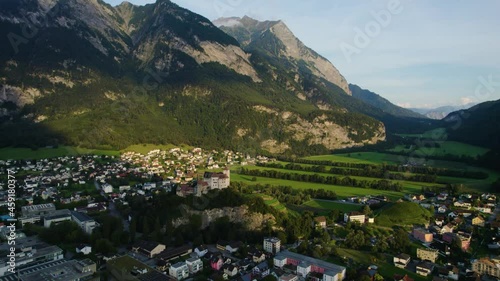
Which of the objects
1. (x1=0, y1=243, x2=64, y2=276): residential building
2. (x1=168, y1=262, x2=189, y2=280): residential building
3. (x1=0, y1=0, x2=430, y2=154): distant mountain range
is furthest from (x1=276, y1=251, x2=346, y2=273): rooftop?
(x1=0, y1=0, x2=430, y2=154): distant mountain range

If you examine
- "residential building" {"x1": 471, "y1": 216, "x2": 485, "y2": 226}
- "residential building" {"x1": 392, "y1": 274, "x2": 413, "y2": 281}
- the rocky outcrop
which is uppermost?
the rocky outcrop

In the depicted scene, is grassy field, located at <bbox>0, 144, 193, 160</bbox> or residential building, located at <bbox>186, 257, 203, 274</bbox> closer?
residential building, located at <bbox>186, 257, 203, 274</bbox>

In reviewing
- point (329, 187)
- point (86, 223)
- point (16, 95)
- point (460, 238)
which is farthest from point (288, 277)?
point (16, 95)

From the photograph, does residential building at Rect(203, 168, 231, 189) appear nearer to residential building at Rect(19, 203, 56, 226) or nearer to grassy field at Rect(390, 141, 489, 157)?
residential building at Rect(19, 203, 56, 226)

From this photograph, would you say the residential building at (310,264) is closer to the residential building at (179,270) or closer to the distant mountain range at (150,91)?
the residential building at (179,270)

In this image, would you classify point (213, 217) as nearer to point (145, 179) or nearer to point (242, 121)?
point (145, 179)

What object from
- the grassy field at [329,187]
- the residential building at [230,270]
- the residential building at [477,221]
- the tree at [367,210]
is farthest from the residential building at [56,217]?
the residential building at [477,221]
